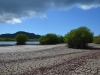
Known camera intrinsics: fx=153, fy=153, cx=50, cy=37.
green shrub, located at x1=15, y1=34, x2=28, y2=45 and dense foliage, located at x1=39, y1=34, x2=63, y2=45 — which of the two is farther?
green shrub, located at x1=15, y1=34, x2=28, y2=45

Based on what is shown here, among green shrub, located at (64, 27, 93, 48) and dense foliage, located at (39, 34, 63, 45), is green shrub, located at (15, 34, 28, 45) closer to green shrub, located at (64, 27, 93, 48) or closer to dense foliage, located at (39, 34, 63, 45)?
dense foliage, located at (39, 34, 63, 45)

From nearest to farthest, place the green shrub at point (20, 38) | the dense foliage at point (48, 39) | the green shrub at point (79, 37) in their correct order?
the green shrub at point (79, 37) → the dense foliage at point (48, 39) → the green shrub at point (20, 38)

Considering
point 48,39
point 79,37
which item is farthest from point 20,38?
point 79,37

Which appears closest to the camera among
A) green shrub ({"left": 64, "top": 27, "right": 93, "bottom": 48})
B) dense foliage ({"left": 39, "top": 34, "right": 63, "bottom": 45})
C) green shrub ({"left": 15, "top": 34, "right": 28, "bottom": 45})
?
green shrub ({"left": 64, "top": 27, "right": 93, "bottom": 48})

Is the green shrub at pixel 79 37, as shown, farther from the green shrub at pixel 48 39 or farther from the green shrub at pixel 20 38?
the green shrub at pixel 20 38

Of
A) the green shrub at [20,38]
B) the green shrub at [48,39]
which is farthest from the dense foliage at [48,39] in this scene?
the green shrub at [20,38]

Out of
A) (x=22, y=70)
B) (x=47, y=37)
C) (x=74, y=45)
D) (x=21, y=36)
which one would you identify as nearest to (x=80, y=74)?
(x=22, y=70)

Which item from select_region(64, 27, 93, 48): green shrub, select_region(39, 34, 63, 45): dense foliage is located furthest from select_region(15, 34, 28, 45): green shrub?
select_region(64, 27, 93, 48): green shrub

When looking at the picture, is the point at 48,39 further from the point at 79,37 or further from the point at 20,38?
the point at 79,37

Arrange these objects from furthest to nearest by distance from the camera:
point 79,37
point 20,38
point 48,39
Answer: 1. point 20,38
2. point 48,39
3. point 79,37

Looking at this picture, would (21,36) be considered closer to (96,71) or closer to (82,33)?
(82,33)

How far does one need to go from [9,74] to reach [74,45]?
17.5 m

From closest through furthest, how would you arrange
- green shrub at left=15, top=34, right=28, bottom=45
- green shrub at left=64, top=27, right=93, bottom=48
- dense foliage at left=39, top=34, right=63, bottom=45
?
green shrub at left=64, top=27, right=93, bottom=48 < dense foliage at left=39, top=34, right=63, bottom=45 < green shrub at left=15, top=34, right=28, bottom=45

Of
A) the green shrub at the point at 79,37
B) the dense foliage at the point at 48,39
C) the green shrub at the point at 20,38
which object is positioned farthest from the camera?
the green shrub at the point at 20,38
